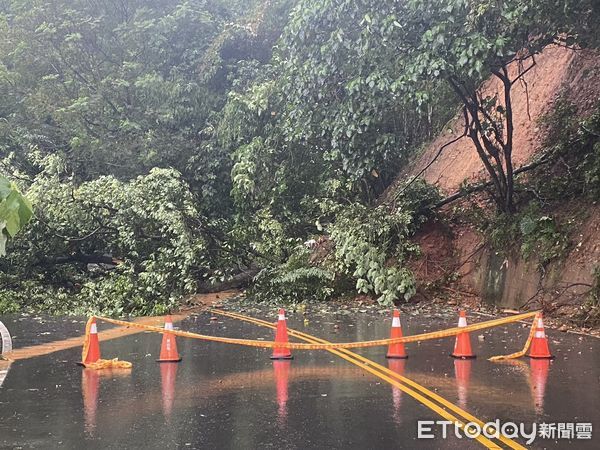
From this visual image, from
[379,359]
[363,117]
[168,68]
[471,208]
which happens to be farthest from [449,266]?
[168,68]

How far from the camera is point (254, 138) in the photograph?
22719mm

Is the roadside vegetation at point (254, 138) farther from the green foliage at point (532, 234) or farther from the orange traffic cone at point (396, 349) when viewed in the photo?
the orange traffic cone at point (396, 349)

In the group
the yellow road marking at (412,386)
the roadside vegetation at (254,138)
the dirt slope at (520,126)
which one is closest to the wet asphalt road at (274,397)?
the yellow road marking at (412,386)

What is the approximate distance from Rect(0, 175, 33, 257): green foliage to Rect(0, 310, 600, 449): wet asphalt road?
309 centimetres

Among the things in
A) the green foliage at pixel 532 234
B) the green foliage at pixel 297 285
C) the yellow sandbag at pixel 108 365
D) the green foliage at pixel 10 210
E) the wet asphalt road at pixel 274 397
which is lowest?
the wet asphalt road at pixel 274 397

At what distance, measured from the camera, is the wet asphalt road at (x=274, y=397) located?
6195mm

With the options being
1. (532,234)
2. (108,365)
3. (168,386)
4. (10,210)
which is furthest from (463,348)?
(10,210)

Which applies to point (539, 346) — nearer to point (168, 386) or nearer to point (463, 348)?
point (463, 348)

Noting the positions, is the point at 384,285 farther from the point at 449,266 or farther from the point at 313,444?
the point at 313,444

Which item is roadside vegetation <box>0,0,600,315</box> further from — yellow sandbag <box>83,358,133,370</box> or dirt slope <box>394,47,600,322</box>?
yellow sandbag <box>83,358,133,370</box>

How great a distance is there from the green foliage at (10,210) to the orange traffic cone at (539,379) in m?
5.33

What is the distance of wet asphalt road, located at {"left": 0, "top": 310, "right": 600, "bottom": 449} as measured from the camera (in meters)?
6.20

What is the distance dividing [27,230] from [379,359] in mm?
14412

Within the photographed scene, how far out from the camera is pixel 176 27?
2925cm
